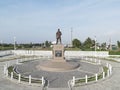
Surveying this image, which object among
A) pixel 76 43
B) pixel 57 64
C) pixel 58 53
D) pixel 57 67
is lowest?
pixel 57 67

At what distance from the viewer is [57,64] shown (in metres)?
24.3

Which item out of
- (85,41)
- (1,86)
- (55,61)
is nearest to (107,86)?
(1,86)

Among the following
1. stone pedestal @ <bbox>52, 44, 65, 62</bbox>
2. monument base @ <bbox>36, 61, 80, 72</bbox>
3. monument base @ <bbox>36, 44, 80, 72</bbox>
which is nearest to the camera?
monument base @ <bbox>36, 61, 80, 72</bbox>

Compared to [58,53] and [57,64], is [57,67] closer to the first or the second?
[57,64]

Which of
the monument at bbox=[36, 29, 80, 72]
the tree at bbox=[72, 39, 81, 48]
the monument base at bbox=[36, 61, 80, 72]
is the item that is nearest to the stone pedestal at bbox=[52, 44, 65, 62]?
the monument at bbox=[36, 29, 80, 72]

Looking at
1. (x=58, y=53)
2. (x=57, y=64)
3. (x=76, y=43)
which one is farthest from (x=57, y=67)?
(x=76, y=43)

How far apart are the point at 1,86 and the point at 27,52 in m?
31.2

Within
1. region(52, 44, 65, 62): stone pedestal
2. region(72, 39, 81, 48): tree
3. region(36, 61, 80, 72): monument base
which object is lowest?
region(36, 61, 80, 72): monument base

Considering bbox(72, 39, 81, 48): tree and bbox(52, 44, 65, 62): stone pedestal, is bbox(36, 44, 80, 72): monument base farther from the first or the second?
bbox(72, 39, 81, 48): tree

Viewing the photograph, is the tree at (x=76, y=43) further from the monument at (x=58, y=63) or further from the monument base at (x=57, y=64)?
the monument base at (x=57, y=64)

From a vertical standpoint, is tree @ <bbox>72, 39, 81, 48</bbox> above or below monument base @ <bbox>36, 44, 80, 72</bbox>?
above

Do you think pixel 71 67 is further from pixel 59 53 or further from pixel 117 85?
pixel 117 85

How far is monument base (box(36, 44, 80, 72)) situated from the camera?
2338 cm

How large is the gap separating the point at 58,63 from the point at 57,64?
1.38ft
